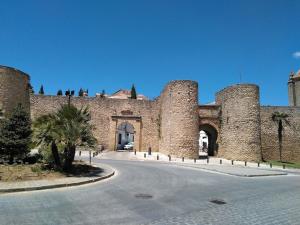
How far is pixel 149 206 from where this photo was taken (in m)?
7.92

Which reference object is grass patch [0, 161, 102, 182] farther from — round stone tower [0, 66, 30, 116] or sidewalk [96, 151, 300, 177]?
round stone tower [0, 66, 30, 116]

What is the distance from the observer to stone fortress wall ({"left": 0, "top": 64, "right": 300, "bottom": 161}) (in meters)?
29.9

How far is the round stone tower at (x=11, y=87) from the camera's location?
104ft

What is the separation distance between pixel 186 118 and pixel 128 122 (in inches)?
356

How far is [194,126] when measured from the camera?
30062mm

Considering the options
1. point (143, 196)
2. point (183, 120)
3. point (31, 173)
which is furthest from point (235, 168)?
point (31, 173)

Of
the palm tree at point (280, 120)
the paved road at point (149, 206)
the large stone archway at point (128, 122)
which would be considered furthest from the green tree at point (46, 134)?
the palm tree at point (280, 120)

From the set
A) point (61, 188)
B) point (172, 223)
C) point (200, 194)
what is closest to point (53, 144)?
point (61, 188)

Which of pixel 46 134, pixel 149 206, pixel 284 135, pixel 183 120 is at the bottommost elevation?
pixel 149 206

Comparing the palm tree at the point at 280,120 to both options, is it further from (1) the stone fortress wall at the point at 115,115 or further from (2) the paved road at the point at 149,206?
(2) the paved road at the point at 149,206

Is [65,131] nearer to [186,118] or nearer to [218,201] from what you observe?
[218,201]

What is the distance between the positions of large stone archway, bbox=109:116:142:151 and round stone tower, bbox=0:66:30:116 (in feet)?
33.6

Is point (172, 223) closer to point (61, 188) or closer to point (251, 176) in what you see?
point (61, 188)

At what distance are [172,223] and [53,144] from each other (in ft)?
30.9
